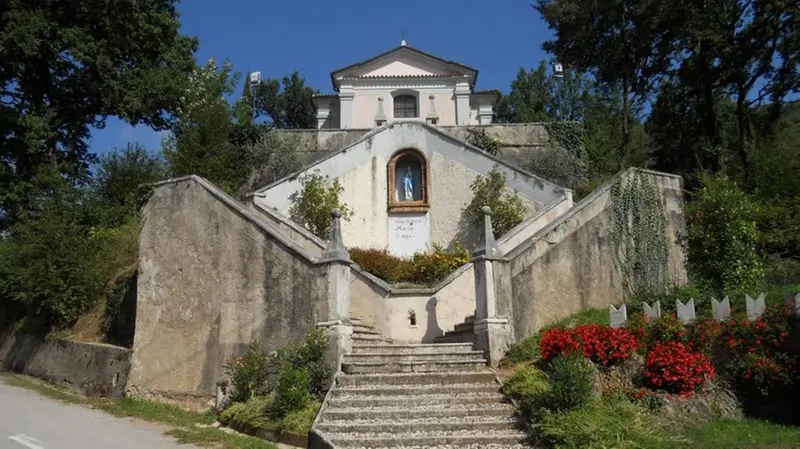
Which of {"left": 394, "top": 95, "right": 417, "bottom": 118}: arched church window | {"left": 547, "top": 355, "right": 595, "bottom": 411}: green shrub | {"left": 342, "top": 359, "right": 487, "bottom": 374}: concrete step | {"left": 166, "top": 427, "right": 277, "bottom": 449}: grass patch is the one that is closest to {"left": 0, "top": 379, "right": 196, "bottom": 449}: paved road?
{"left": 166, "top": 427, "right": 277, "bottom": 449}: grass patch

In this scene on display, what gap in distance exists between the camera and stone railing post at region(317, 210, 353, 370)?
10952 mm

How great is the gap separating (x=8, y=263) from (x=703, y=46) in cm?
2421

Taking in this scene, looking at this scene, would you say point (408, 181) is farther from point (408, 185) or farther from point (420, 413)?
point (420, 413)

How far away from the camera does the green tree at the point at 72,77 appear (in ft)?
72.7

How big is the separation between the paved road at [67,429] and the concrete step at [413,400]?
2294mm

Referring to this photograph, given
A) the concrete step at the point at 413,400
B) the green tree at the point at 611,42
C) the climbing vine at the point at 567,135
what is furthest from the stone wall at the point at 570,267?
the green tree at the point at 611,42

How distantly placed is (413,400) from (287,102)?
47.1 m

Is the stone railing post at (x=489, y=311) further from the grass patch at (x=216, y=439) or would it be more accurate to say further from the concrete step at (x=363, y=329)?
the grass patch at (x=216, y=439)

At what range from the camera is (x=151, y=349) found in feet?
42.7

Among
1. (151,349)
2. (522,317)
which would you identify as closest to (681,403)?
(522,317)

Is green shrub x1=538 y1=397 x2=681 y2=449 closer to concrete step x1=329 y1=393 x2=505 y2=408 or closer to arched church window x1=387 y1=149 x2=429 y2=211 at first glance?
concrete step x1=329 y1=393 x2=505 y2=408

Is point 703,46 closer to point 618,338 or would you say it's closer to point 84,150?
point 618,338

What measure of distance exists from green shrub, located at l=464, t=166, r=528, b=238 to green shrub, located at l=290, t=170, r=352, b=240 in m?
3.98

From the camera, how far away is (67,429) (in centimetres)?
1014
